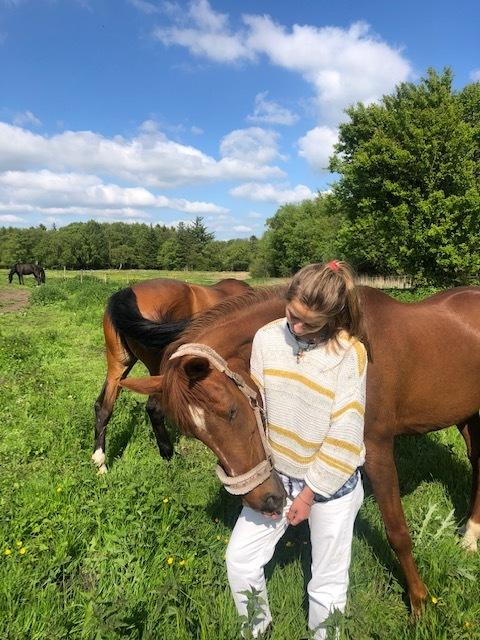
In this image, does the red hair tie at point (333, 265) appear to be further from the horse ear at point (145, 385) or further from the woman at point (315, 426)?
the horse ear at point (145, 385)

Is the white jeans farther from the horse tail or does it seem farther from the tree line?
the tree line

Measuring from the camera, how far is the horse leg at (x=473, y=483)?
10.3 feet

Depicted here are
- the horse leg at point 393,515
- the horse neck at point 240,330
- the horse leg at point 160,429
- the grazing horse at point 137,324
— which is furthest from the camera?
the horse leg at point 160,429

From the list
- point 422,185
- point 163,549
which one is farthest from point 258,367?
point 422,185

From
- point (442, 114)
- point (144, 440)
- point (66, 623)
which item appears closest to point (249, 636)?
point (66, 623)

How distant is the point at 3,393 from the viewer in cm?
607

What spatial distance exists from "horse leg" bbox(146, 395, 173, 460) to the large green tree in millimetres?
24334

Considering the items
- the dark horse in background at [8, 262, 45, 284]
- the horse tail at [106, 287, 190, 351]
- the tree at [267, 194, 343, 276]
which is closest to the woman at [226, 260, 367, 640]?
the horse tail at [106, 287, 190, 351]

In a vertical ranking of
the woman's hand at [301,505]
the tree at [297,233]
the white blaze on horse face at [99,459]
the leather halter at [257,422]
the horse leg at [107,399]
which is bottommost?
the white blaze on horse face at [99,459]

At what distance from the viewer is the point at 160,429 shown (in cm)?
430

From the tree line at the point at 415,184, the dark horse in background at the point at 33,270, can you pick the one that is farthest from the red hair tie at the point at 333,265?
the dark horse in background at the point at 33,270

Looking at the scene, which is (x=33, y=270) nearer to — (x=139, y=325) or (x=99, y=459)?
(x=99, y=459)

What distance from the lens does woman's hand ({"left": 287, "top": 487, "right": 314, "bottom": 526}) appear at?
1.88 m

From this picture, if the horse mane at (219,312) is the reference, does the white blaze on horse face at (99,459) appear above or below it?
below
